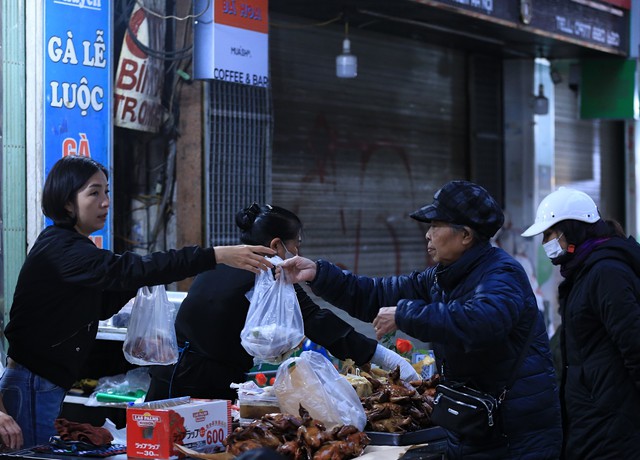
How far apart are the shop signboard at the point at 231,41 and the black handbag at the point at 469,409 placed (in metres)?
4.43

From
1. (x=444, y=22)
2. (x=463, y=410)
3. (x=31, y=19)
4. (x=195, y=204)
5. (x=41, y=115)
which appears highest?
(x=444, y=22)

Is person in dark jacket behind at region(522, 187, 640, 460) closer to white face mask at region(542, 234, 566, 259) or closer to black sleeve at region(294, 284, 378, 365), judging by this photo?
white face mask at region(542, 234, 566, 259)

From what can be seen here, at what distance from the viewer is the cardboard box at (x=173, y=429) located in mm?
4055

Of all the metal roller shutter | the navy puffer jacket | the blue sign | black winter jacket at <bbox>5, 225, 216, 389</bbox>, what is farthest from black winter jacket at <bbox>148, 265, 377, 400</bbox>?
the metal roller shutter

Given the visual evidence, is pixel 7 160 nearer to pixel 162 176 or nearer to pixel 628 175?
pixel 162 176

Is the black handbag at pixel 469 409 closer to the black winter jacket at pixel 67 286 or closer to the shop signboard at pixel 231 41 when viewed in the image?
the black winter jacket at pixel 67 286

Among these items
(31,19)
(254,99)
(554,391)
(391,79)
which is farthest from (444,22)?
(554,391)

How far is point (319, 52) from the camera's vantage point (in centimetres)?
1057

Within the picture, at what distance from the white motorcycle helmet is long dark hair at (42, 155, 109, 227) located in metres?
2.15

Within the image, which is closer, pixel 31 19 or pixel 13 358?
pixel 13 358

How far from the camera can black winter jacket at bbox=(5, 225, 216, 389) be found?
170 inches

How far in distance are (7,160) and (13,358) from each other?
2.67 metres

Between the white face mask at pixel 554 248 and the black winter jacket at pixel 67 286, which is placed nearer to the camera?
the black winter jacket at pixel 67 286

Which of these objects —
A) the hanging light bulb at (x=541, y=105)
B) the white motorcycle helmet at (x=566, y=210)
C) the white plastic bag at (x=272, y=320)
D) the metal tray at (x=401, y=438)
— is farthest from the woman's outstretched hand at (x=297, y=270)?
the hanging light bulb at (x=541, y=105)
